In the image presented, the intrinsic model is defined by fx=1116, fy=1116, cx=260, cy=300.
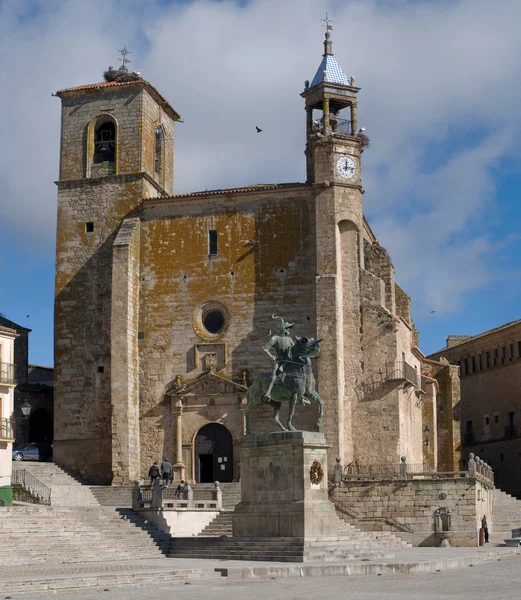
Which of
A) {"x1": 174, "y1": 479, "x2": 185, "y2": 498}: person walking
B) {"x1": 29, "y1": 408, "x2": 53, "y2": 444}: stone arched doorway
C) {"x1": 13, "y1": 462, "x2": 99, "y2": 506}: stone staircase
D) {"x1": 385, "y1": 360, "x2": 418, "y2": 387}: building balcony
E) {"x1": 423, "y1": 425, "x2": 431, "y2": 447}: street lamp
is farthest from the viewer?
{"x1": 29, "y1": 408, "x2": 53, "y2": 444}: stone arched doorway

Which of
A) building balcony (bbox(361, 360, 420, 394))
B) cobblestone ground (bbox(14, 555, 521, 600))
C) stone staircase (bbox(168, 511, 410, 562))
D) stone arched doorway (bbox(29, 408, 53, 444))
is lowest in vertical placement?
cobblestone ground (bbox(14, 555, 521, 600))

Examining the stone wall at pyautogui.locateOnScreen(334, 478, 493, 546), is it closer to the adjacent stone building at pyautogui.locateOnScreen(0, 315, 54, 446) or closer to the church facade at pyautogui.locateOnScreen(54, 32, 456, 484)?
the church facade at pyautogui.locateOnScreen(54, 32, 456, 484)

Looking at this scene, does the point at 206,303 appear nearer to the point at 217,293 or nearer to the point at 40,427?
the point at 217,293

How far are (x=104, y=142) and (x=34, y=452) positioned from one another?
13291 mm

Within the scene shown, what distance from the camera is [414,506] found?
38469mm

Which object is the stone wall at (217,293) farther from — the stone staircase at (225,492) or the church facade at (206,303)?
the stone staircase at (225,492)

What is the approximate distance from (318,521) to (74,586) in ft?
31.3

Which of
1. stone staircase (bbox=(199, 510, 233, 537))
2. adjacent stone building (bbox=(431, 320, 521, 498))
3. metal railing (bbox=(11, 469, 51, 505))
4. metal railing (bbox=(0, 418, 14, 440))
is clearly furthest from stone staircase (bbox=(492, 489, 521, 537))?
metal railing (bbox=(0, 418, 14, 440))

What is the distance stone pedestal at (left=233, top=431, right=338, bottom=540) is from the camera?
1192 inches

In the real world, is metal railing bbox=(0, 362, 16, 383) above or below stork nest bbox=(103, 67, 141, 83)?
below

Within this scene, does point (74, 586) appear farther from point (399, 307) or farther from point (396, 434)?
point (399, 307)

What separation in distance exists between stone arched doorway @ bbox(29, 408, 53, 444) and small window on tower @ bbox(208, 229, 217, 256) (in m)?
13.2

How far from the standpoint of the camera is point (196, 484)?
1606 inches

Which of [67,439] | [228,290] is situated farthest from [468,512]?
[67,439]
